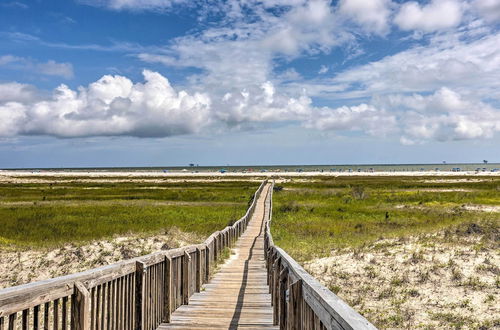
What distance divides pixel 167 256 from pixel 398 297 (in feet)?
20.9

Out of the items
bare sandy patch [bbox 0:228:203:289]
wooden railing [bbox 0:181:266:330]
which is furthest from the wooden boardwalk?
bare sandy patch [bbox 0:228:203:289]

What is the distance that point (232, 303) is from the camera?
26.2 feet

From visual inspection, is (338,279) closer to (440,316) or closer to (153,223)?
(440,316)

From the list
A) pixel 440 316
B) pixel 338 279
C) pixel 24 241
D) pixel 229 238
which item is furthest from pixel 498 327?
pixel 24 241

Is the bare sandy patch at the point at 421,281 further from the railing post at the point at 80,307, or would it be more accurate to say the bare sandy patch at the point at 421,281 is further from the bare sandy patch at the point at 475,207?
the bare sandy patch at the point at 475,207

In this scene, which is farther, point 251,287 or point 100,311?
point 251,287

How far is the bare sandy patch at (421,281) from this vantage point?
873 centimetres

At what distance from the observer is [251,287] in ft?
31.4

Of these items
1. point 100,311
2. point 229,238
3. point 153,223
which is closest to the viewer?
point 100,311

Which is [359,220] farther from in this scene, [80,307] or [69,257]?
[80,307]

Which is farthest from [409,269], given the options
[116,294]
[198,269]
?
[116,294]

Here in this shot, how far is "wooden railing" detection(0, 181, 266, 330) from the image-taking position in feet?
10.2

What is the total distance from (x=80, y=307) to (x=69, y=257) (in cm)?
1274

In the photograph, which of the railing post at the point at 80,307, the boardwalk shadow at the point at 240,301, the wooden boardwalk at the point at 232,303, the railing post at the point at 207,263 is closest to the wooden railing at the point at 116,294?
the railing post at the point at 80,307
